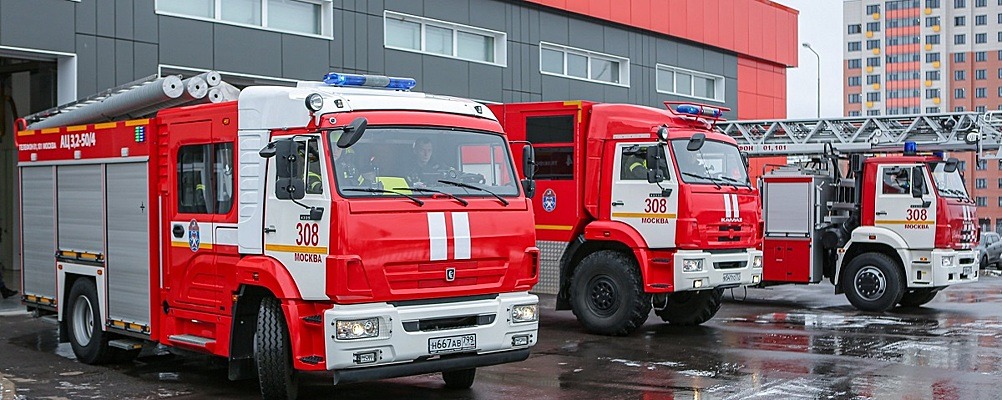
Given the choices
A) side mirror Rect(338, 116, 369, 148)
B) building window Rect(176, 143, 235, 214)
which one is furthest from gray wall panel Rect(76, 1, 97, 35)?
side mirror Rect(338, 116, 369, 148)

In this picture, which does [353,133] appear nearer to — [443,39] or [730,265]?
[730,265]

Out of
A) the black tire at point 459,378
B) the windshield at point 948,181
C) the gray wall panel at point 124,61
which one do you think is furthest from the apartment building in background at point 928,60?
the black tire at point 459,378

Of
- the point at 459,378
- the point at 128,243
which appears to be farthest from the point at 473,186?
the point at 128,243

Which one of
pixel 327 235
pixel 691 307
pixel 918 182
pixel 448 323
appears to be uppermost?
pixel 918 182

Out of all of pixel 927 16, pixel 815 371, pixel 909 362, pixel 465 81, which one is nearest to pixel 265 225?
pixel 815 371

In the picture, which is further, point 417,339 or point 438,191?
point 438,191

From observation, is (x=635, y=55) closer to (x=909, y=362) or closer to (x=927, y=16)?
(x=909, y=362)

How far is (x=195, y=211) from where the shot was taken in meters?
10.3

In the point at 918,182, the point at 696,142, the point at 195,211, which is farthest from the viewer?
the point at 918,182

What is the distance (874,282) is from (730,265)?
188 inches

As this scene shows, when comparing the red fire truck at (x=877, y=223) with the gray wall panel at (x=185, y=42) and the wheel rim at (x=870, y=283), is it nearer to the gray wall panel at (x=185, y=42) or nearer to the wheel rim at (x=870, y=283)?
the wheel rim at (x=870, y=283)

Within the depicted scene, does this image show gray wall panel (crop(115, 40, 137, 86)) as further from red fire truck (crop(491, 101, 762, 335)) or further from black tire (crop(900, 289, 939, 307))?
black tire (crop(900, 289, 939, 307))

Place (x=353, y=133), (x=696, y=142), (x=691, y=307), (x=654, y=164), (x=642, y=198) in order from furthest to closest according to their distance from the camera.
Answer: (x=691, y=307) → (x=642, y=198) → (x=654, y=164) → (x=696, y=142) → (x=353, y=133)

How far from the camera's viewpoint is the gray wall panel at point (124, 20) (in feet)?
60.5
